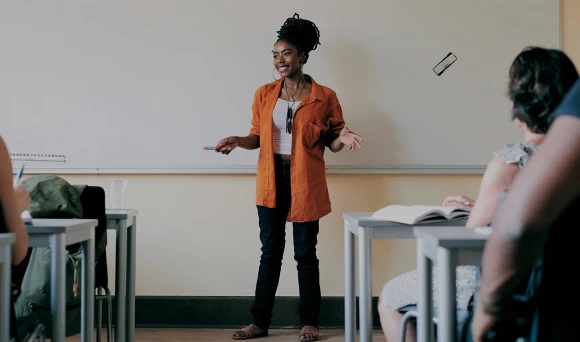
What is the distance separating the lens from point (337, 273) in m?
3.57

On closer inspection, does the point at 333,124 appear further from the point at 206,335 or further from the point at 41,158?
the point at 41,158

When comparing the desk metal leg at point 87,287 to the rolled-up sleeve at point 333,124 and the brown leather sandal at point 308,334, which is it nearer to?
the brown leather sandal at point 308,334

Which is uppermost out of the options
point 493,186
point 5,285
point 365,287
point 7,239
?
point 493,186

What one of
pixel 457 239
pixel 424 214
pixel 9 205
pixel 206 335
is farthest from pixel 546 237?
pixel 206 335

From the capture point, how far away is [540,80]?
147cm

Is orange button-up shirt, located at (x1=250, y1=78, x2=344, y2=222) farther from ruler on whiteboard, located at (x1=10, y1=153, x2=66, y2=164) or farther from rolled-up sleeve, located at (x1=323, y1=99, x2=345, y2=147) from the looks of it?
ruler on whiteboard, located at (x1=10, y1=153, x2=66, y2=164)

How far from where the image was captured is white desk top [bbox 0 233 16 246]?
1.40 m

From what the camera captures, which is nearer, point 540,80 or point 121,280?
point 540,80

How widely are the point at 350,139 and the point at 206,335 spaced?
133cm

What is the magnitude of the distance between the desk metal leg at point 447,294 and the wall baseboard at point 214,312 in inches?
91.5

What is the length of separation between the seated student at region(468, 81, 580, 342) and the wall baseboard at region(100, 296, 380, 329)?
2.82 m

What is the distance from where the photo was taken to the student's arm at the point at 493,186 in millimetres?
1504

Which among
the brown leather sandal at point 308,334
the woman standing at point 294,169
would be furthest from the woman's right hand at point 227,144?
the brown leather sandal at point 308,334

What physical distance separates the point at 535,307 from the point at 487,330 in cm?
7
